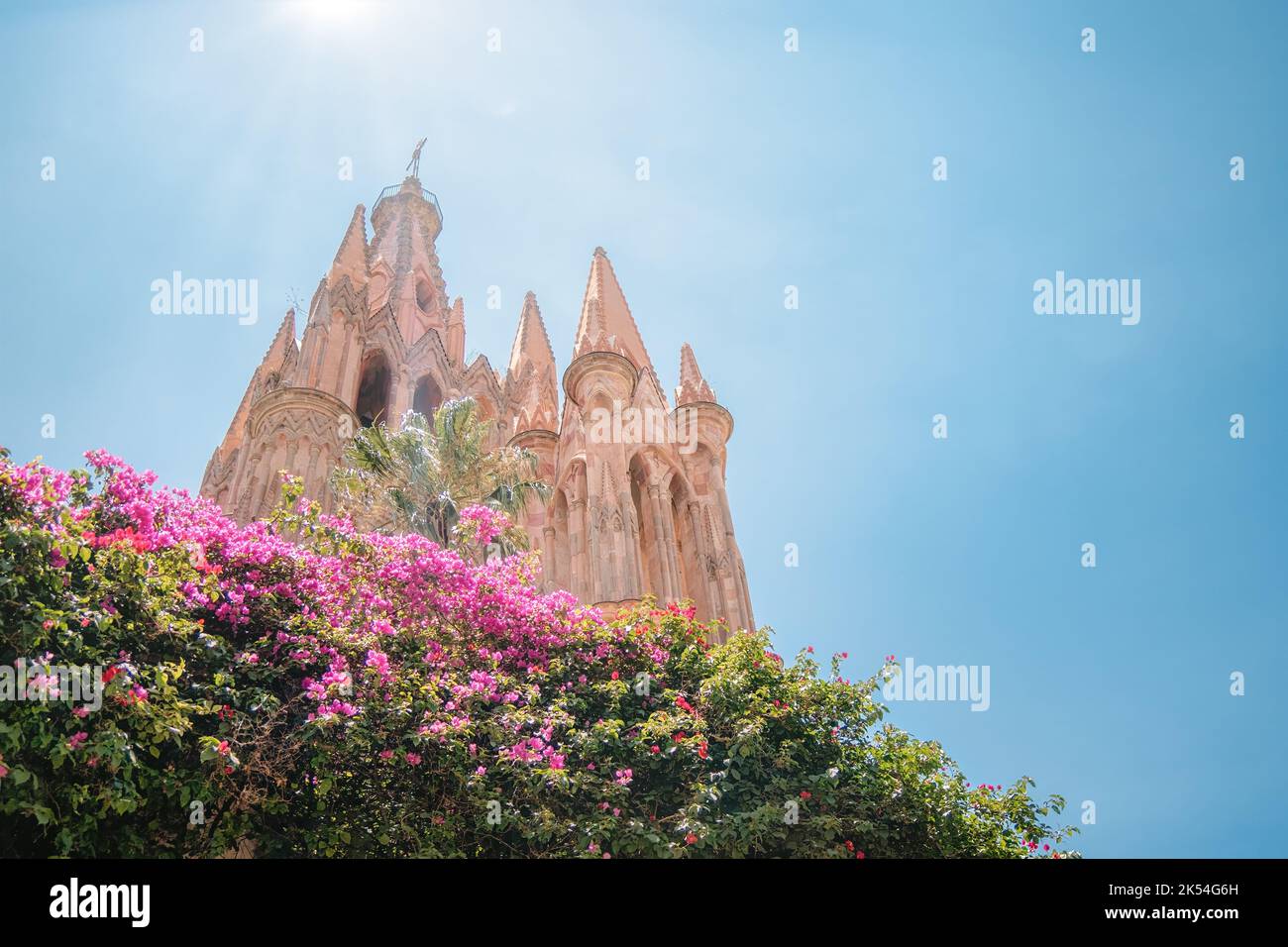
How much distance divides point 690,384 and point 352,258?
15998mm

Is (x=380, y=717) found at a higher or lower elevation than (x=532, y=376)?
lower

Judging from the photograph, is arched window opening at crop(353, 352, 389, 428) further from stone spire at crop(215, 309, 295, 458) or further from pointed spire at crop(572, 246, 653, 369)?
pointed spire at crop(572, 246, 653, 369)

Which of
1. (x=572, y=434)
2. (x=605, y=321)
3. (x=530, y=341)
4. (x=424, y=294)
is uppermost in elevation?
(x=424, y=294)

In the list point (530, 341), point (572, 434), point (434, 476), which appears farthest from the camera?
point (530, 341)

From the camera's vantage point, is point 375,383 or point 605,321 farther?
point 375,383

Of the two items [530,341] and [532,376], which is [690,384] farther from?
[530,341]

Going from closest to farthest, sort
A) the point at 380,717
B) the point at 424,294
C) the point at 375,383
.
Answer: the point at 380,717 < the point at 375,383 < the point at 424,294

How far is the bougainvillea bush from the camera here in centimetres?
761

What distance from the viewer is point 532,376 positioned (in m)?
38.8

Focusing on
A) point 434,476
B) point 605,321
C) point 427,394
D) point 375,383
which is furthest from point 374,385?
point 434,476

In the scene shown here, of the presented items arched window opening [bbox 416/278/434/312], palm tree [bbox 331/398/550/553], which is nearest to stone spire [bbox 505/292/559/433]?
arched window opening [bbox 416/278/434/312]

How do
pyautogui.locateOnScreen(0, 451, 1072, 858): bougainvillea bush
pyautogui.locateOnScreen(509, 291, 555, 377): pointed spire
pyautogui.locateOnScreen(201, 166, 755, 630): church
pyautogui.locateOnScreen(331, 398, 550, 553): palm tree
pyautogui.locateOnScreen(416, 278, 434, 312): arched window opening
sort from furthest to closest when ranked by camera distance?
1. pyautogui.locateOnScreen(416, 278, 434, 312): arched window opening
2. pyautogui.locateOnScreen(509, 291, 555, 377): pointed spire
3. pyautogui.locateOnScreen(201, 166, 755, 630): church
4. pyautogui.locateOnScreen(331, 398, 550, 553): palm tree
5. pyautogui.locateOnScreen(0, 451, 1072, 858): bougainvillea bush

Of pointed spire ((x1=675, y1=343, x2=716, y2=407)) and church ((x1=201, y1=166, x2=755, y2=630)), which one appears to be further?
pointed spire ((x1=675, y1=343, x2=716, y2=407))

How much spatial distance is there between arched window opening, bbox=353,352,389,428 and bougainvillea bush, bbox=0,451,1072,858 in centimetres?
2500
